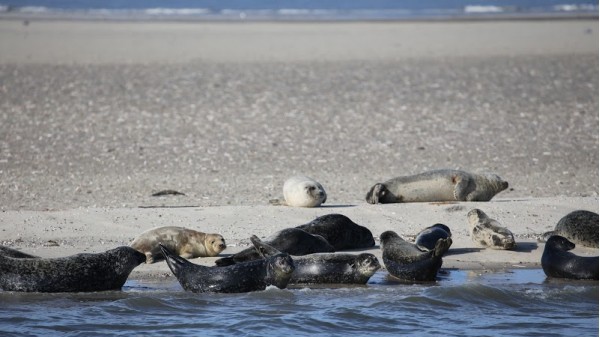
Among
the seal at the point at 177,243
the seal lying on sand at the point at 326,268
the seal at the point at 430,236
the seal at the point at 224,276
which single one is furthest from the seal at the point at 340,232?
the seal at the point at 224,276

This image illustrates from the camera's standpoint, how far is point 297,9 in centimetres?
3869

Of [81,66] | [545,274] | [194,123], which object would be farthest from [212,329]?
[81,66]

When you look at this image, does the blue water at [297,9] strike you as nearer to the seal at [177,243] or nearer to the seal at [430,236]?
the seal at [430,236]

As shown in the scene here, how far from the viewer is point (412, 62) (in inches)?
730

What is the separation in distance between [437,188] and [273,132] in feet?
12.8

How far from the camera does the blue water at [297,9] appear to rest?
109 ft

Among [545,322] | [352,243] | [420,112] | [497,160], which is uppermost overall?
[420,112]

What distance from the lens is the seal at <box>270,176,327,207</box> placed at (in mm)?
8977

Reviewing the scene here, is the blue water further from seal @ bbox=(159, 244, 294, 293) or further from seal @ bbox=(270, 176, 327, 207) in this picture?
seal @ bbox=(159, 244, 294, 293)

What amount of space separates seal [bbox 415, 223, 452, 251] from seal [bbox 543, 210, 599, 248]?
953 millimetres

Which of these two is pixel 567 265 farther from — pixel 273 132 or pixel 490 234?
pixel 273 132

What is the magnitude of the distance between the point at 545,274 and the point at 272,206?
264 cm

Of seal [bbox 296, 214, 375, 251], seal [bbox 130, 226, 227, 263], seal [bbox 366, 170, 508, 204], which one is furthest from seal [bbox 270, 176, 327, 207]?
seal [bbox 130, 226, 227, 263]

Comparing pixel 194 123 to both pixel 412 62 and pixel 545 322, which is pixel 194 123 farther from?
pixel 545 322
